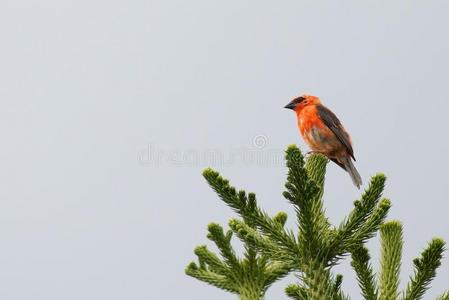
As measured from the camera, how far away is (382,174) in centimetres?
343

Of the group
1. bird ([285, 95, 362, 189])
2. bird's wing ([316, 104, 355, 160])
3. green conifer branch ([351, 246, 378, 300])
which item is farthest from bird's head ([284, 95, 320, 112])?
green conifer branch ([351, 246, 378, 300])

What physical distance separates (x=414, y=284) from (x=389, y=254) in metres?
0.33

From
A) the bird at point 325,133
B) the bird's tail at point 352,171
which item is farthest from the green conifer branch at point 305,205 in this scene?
the bird's tail at point 352,171

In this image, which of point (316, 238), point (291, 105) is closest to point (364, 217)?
point (316, 238)

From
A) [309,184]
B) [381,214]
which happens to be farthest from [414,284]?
[309,184]

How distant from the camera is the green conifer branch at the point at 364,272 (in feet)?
12.1

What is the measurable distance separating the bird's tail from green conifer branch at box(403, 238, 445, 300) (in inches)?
180

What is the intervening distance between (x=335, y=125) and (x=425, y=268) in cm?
457

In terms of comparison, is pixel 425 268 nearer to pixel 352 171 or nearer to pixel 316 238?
pixel 316 238

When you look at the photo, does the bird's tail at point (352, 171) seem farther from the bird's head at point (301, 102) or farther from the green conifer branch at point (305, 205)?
the green conifer branch at point (305, 205)

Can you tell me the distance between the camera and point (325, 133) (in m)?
7.83

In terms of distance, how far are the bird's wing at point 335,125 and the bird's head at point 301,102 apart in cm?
23

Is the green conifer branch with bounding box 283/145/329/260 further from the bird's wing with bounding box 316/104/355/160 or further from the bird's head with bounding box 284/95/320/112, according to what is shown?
the bird's head with bounding box 284/95/320/112

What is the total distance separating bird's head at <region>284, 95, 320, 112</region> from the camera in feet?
27.9
